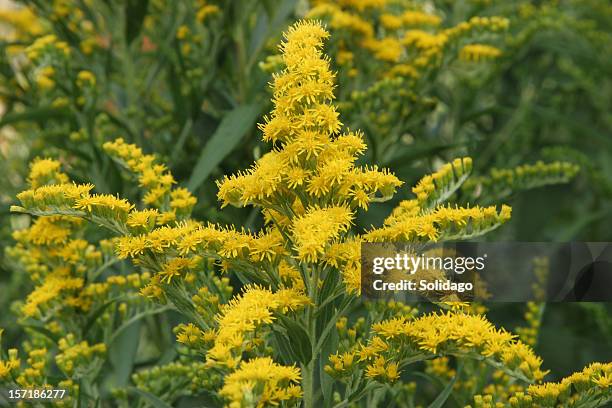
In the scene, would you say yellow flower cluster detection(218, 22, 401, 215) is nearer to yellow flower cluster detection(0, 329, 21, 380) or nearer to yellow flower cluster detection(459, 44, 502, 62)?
yellow flower cluster detection(0, 329, 21, 380)

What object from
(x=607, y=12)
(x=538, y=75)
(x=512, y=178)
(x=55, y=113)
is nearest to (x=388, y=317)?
(x=512, y=178)

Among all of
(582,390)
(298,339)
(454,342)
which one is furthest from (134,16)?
(582,390)

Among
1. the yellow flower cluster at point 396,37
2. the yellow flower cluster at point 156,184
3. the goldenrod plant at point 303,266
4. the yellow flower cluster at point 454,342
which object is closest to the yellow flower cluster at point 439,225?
the goldenrod plant at point 303,266

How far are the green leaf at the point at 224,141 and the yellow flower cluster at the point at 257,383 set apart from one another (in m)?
0.71

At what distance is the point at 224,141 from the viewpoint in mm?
1808

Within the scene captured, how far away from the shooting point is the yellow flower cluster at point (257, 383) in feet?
3.23

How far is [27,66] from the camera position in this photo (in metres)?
2.22

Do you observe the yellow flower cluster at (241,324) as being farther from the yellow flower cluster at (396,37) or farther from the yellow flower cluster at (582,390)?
the yellow flower cluster at (396,37)

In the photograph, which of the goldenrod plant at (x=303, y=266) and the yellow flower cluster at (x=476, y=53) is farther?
the yellow flower cluster at (x=476, y=53)

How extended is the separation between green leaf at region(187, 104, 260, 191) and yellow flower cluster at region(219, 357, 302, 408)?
0.71 m

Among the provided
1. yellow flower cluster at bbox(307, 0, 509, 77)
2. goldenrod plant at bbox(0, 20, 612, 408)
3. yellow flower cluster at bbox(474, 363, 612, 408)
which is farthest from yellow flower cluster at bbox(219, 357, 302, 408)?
yellow flower cluster at bbox(307, 0, 509, 77)

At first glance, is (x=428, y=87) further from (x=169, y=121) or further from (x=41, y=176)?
(x=41, y=176)

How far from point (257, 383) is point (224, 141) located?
0.88m

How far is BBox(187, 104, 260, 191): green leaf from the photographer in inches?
68.6
